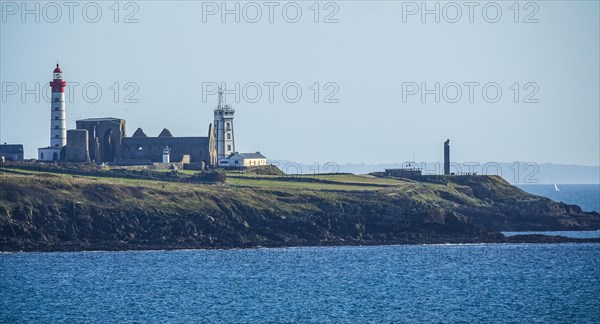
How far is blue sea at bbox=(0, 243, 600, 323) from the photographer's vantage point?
72.8 meters

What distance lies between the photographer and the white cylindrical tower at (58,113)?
12631 centimetres

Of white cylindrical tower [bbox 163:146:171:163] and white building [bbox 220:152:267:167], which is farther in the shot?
white building [bbox 220:152:267:167]

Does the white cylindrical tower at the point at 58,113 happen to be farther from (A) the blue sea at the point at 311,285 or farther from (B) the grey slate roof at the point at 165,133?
(A) the blue sea at the point at 311,285

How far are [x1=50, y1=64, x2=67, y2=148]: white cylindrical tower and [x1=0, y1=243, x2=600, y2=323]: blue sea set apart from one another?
32.1m

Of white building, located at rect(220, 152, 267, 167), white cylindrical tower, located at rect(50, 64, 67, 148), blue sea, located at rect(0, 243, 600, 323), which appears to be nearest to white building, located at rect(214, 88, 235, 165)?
white building, located at rect(220, 152, 267, 167)

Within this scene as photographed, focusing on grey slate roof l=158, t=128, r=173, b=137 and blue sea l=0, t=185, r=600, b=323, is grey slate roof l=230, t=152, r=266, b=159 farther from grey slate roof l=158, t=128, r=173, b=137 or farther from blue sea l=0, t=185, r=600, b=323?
blue sea l=0, t=185, r=600, b=323

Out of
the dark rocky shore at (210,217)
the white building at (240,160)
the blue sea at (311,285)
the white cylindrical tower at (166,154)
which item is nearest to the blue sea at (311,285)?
the blue sea at (311,285)

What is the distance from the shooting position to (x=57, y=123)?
12825 cm

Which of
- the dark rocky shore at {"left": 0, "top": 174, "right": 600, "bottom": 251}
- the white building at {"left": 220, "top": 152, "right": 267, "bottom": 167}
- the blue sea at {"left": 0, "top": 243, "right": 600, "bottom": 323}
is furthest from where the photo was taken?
the white building at {"left": 220, "top": 152, "right": 267, "bottom": 167}

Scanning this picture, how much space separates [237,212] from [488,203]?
1364 inches

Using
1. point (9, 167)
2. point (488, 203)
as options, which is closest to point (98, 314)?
point (9, 167)

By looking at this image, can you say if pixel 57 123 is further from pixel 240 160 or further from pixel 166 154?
pixel 240 160

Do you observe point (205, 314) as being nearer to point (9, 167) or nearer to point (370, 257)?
point (370, 257)

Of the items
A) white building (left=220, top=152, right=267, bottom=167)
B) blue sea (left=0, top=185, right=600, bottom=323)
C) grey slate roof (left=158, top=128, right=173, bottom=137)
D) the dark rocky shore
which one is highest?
grey slate roof (left=158, top=128, right=173, bottom=137)
